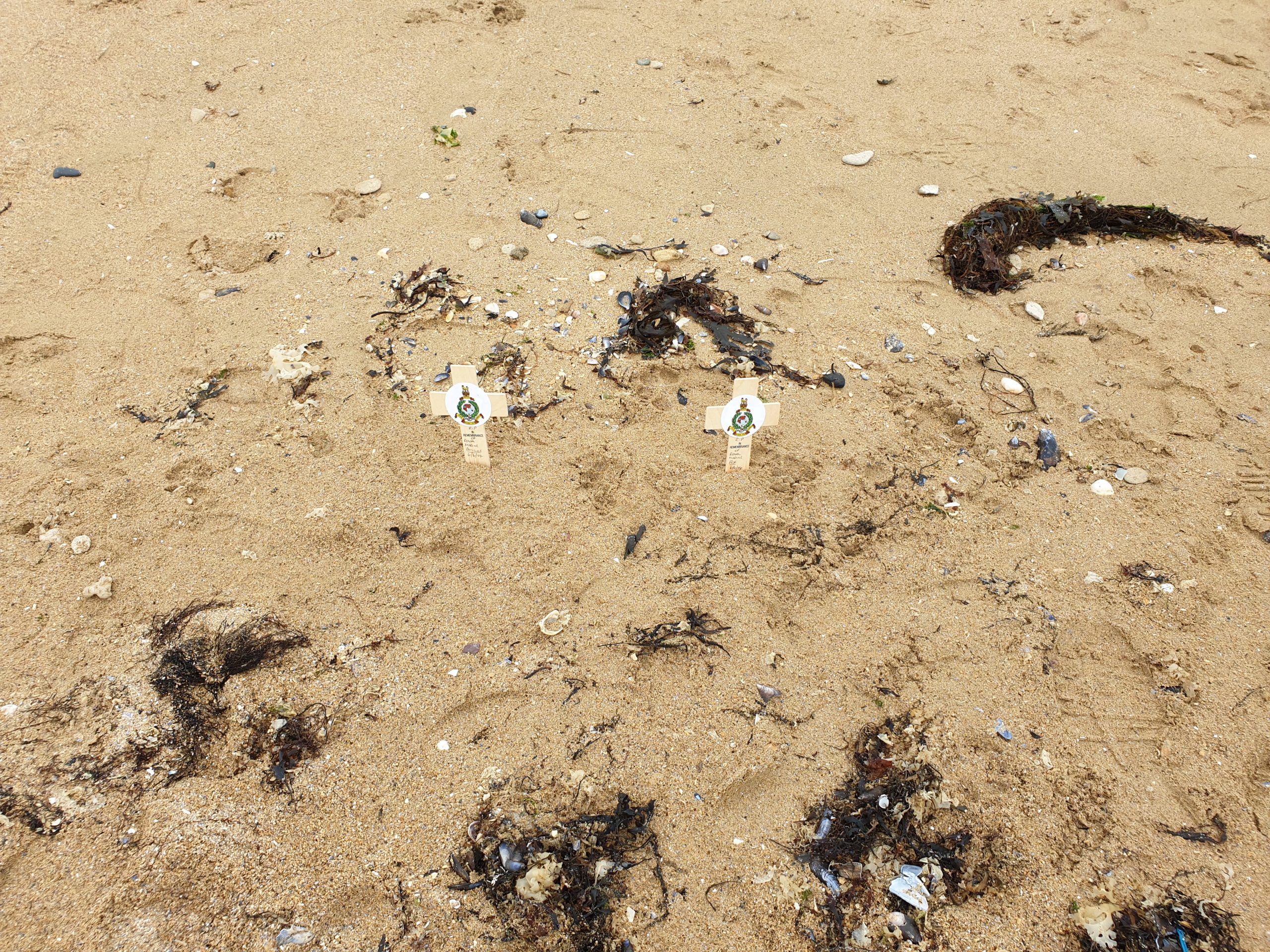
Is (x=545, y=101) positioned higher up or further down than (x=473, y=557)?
higher up

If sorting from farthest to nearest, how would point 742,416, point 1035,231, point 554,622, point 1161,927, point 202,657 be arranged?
point 1035,231 < point 742,416 < point 554,622 < point 202,657 < point 1161,927

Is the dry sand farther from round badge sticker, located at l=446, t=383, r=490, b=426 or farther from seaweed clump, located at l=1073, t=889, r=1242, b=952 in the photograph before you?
round badge sticker, located at l=446, t=383, r=490, b=426

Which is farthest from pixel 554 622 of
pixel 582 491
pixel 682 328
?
pixel 682 328

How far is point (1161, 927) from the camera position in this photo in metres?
1.97

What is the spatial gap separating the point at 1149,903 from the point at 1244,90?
6547 millimetres

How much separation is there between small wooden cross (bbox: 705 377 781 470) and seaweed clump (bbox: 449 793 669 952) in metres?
1.43

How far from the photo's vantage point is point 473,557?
2744 mm

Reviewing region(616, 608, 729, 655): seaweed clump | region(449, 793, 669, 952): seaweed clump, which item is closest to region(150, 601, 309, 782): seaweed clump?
region(449, 793, 669, 952): seaweed clump

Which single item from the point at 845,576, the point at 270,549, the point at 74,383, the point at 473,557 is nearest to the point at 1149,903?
the point at 845,576

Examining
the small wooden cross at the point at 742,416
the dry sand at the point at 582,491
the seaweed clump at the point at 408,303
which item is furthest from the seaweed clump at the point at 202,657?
the small wooden cross at the point at 742,416

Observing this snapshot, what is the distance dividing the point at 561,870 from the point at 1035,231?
14.1 ft

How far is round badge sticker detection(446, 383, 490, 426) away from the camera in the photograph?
9.27 ft

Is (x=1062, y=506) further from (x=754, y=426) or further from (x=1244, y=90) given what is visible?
(x=1244, y=90)

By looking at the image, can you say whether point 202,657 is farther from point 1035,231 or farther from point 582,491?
point 1035,231
